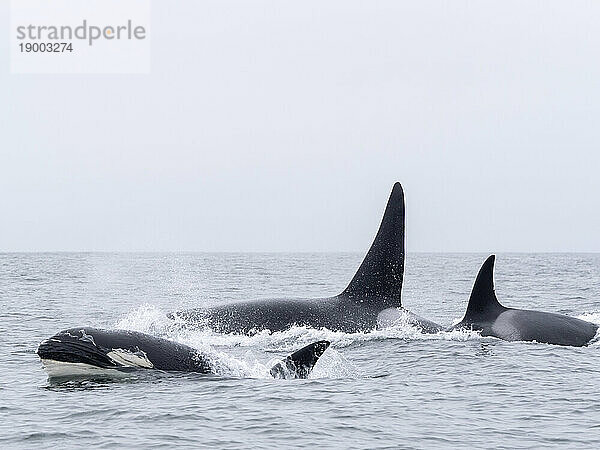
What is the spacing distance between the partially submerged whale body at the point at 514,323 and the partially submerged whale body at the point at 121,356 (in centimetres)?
691

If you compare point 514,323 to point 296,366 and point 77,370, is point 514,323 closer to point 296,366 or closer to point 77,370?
point 296,366

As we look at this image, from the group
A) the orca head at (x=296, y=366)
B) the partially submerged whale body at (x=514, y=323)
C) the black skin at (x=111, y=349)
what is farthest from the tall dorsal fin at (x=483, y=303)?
the black skin at (x=111, y=349)

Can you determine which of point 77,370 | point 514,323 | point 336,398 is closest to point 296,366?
point 336,398

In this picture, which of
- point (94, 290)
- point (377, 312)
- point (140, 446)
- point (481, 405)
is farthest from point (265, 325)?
point (94, 290)

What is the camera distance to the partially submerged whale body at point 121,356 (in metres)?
14.3

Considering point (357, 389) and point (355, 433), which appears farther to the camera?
point (357, 389)

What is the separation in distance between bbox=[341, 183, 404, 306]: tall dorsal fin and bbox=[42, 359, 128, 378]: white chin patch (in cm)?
817

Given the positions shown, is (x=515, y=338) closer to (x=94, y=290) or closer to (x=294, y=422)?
(x=294, y=422)

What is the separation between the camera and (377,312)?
21.4 meters

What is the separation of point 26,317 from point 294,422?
18.0m

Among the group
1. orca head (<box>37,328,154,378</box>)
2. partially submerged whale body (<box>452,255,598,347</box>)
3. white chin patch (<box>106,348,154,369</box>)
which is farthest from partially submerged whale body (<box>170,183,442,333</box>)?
orca head (<box>37,328,154,378</box>)

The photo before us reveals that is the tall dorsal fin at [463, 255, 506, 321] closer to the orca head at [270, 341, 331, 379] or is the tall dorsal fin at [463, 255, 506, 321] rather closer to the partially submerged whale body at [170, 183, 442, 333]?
the partially submerged whale body at [170, 183, 442, 333]

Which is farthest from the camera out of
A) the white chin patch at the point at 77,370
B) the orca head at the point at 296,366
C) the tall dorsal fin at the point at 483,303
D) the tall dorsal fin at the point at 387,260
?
the tall dorsal fin at the point at 387,260

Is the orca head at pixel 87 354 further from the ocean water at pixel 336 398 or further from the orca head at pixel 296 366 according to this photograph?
the orca head at pixel 296 366
